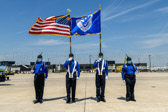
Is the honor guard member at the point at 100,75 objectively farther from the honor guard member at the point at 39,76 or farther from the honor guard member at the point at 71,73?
the honor guard member at the point at 39,76

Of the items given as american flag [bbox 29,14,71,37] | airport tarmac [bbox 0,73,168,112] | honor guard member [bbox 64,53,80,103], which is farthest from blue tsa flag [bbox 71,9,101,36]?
airport tarmac [bbox 0,73,168,112]

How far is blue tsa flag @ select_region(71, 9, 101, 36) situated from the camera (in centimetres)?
846

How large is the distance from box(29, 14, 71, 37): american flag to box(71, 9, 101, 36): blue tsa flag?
34 centimetres

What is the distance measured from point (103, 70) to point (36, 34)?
12.0 feet

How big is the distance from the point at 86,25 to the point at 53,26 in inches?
64.1

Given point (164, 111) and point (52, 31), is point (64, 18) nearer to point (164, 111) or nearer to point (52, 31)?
point (52, 31)

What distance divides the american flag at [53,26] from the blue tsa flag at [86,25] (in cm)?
A: 34

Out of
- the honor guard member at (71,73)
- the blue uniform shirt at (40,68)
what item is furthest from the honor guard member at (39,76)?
the honor guard member at (71,73)

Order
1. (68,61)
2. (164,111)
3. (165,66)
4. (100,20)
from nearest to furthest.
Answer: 1. (164,111)
2. (68,61)
3. (100,20)
4. (165,66)

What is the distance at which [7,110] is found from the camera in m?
5.29

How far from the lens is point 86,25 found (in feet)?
28.2

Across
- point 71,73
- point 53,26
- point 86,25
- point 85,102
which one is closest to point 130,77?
point 85,102

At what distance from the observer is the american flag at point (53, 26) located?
318 inches

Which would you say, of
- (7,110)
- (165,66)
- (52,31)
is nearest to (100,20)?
(52,31)
